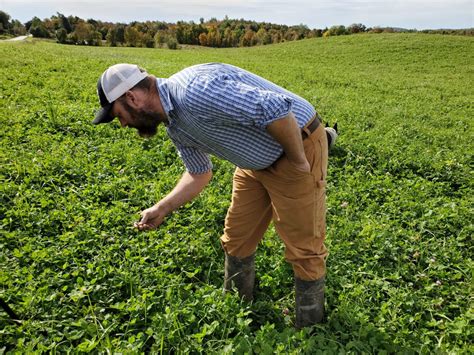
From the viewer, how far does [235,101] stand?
2.11m

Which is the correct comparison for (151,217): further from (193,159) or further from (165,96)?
(165,96)

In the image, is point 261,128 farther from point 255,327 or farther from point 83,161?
point 83,161

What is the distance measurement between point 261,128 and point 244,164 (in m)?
0.35

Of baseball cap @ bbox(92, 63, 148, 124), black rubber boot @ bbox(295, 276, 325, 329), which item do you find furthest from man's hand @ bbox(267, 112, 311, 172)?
black rubber boot @ bbox(295, 276, 325, 329)

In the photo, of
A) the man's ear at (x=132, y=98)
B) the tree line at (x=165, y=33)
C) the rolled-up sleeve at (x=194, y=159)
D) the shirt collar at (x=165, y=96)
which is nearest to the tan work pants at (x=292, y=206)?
the rolled-up sleeve at (x=194, y=159)

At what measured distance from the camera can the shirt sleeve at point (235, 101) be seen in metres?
2.11

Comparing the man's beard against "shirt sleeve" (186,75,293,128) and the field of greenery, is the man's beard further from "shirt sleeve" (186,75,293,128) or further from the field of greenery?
the field of greenery

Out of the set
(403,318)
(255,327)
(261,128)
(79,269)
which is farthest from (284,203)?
(79,269)

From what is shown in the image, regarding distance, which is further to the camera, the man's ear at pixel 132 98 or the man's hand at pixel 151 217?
the man's hand at pixel 151 217

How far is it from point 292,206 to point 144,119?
1.07 meters

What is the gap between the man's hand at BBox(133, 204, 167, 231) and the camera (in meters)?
2.87

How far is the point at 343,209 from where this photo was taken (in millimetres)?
4617

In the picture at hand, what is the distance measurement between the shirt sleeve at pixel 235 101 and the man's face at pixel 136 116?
27 cm

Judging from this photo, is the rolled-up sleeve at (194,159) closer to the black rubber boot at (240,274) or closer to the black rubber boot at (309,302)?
the black rubber boot at (240,274)
